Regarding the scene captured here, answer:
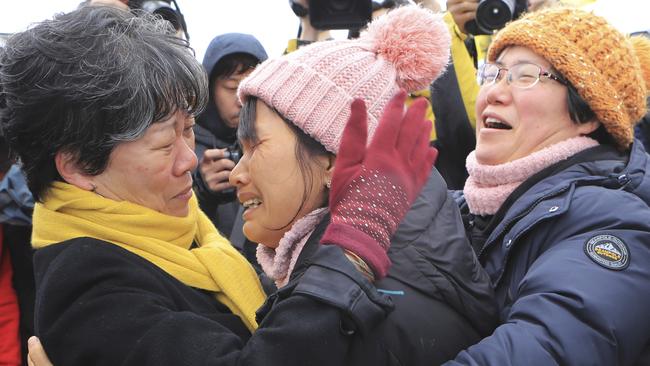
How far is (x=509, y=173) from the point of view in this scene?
1954 millimetres

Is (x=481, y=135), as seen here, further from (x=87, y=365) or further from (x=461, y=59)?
(x=87, y=365)

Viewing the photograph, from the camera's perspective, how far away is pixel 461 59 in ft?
10.1

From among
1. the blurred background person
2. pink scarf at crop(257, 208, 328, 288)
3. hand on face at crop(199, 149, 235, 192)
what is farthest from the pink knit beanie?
the blurred background person

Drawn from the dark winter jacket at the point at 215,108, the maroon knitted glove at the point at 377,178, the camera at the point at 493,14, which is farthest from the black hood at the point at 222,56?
the maroon knitted glove at the point at 377,178

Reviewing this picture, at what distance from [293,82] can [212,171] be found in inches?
54.6

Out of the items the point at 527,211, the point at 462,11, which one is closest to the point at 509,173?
the point at 527,211

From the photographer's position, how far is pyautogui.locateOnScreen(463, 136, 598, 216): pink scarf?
1917mm

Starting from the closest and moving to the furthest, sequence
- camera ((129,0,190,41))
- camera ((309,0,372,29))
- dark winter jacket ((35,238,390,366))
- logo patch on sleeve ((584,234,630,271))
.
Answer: dark winter jacket ((35,238,390,366)) → logo patch on sleeve ((584,234,630,271)) → camera ((129,0,190,41)) → camera ((309,0,372,29))

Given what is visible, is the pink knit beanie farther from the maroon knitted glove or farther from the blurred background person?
the blurred background person

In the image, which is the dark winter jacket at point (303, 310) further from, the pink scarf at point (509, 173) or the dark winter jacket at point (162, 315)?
the pink scarf at point (509, 173)

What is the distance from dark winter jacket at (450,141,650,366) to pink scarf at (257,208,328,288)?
0.46 metres

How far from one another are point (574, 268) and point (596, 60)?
2.49 ft

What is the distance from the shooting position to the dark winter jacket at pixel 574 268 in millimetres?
1385

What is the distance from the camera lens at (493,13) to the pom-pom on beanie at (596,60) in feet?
2.81
